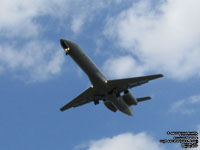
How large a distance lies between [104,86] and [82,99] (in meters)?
9.70

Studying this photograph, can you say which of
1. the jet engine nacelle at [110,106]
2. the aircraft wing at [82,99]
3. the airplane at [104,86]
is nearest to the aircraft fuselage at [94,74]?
the airplane at [104,86]

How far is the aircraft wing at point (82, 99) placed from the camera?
69625mm

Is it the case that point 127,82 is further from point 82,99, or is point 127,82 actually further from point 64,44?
point 64,44

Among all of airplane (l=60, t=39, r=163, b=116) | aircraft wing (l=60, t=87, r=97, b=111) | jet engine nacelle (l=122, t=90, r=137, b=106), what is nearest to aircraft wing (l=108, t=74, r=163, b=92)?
airplane (l=60, t=39, r=163, b=116)

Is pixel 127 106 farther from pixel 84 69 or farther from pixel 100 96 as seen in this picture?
pixel 84 69

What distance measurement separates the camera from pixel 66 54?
61875mm

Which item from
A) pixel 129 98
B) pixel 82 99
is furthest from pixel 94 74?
pixel 82 99

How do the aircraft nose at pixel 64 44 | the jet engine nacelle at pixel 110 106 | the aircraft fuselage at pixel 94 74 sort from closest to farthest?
the aircraft nose at pixel 64 44
the aircraft fuselage at pixel 94 74
the jet engine nacelle at pixel 110 106

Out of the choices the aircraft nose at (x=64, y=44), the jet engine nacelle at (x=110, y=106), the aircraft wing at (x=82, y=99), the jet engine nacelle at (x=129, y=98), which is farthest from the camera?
the jet engine nacelle at (x=110, y=106)

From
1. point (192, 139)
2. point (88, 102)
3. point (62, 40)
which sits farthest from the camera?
point (88, 102)

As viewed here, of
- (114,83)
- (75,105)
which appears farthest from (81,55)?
(75,105)

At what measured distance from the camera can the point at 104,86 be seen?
6525cm

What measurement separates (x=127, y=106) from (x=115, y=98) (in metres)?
3.58

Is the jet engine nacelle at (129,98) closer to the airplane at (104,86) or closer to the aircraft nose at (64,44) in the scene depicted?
the airplane at (104,86)
